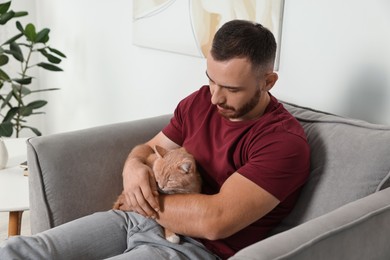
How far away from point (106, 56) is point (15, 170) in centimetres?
103

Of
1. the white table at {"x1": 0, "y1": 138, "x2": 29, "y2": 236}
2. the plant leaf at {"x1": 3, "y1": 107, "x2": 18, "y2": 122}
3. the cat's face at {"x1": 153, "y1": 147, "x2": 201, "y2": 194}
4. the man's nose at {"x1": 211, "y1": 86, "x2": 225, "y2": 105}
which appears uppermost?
the man's nose at {"x1": 211, "y1": 86, "x2": 225, "y2": 105}

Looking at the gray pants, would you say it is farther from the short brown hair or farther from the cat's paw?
the short brown hair

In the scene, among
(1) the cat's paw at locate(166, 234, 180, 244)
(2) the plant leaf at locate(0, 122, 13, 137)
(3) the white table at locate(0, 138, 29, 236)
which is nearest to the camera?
(1) the cat's paw at locate(166, 234, 180, 244)

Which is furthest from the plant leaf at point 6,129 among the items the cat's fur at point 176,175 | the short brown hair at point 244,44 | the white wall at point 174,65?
the short brown hair at point 244,44

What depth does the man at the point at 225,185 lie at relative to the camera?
4.05 feet

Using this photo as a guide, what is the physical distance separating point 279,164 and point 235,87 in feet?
0.82

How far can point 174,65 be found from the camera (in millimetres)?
2301

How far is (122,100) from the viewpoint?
2771 millimetres

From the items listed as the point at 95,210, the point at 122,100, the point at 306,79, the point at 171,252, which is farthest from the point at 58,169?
the point at 122,100

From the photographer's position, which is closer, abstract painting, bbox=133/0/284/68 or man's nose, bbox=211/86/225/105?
man's nose, bbox=211/86/225/105

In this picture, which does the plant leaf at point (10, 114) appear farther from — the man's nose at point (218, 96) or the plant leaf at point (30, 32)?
the man's nose at point (218, 96)

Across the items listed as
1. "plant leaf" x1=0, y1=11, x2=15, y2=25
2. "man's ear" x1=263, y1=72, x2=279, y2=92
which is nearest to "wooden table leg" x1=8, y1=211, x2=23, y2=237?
"man's ear" x1=263, y1=72, x2=279, y2=92

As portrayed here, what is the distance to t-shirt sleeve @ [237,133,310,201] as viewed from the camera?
1233 millimetres

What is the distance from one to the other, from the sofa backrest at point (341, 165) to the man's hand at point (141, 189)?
0.38 metres
